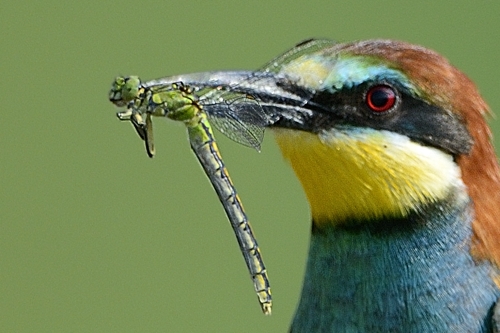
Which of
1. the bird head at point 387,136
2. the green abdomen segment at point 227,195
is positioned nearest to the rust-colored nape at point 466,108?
the bird head at point 387,136

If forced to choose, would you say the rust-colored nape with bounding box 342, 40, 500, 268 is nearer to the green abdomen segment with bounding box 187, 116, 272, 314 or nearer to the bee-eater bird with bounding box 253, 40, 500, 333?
the bee-eater bird with bounding box 253, 40, 500, 333

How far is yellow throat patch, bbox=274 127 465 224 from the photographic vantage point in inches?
86.5

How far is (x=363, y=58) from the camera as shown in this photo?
223 centimetres

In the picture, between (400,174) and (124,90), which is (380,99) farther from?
(124,90)

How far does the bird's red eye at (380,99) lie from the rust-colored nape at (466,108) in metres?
0.05

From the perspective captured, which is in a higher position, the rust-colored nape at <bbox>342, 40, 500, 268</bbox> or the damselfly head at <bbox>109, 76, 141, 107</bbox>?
the damselfly head at <bbox>109, 76, 141, 107</bbox>

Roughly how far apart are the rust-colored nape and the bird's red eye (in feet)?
0.17

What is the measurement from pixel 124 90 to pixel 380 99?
1.61ft

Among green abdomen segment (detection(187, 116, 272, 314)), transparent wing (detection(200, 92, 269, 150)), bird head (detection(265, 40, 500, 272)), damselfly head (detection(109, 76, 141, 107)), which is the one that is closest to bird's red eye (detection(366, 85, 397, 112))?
bird head (detection(265, 40, 500, 272))

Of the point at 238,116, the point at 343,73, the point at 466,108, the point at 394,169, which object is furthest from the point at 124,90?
the point at 466,108

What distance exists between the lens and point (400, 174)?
221 centimetres

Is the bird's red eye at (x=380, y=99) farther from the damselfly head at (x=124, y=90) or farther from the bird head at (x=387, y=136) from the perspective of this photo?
the damselfly head at (x=124, y=90)

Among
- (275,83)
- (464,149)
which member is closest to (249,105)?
(275,83)

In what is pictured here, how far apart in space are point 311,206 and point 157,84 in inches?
15.4
